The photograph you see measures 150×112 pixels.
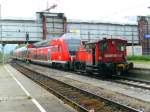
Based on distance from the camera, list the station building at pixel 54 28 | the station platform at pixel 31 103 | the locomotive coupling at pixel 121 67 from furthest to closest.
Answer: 1. the station building at pixel 54 28
2. the locomotive coupling at pixel 121 67
3. the station platform at pixel 31 103

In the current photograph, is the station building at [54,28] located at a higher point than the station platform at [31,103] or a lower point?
higher

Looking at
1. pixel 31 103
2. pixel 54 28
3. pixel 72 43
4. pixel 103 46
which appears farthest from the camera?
pixel 54 28

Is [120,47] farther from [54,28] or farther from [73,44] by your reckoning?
[54,28]

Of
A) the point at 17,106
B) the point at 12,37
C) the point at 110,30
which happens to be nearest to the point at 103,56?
the point at 17,106

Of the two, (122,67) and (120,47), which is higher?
(120,47)

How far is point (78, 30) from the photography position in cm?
8106

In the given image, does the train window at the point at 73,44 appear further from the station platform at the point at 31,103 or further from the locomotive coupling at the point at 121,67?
the station platform at the point at 31,103

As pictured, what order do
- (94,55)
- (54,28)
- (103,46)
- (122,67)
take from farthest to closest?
1. (54,28)
2. (94,55)
3. (103,46)
4. (122,67)

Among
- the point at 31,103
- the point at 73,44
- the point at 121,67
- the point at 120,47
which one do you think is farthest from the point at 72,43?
the point at 31,103

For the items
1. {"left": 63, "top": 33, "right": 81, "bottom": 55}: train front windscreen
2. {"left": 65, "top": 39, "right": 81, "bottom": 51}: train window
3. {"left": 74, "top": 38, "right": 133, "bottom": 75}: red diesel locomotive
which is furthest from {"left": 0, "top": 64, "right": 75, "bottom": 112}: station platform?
{"left": 65, "top": 39, "right": 81, "bottom": 51}: train window

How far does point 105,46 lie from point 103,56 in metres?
0.68

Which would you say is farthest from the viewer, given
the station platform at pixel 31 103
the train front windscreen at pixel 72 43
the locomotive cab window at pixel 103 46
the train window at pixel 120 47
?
the train front windscreen at pixel 72 43

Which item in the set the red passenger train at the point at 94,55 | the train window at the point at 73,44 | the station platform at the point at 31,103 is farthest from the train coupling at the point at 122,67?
the train window at the point at 73,44

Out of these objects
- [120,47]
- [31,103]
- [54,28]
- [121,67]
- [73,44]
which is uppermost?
[54,28]
